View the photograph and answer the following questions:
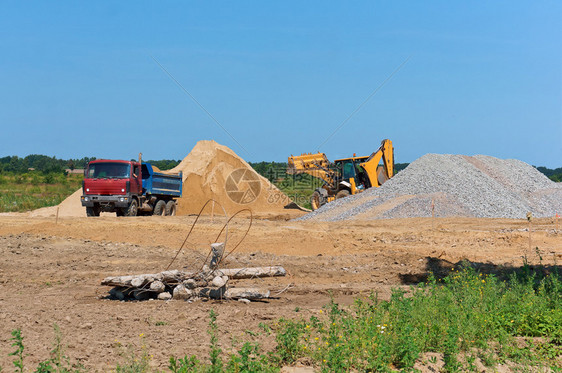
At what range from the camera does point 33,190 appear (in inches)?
1598

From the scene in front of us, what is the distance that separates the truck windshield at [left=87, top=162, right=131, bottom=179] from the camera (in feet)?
65.9

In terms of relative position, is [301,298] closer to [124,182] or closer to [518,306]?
[518,306]

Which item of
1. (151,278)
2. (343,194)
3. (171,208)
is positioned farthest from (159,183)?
(151,278)

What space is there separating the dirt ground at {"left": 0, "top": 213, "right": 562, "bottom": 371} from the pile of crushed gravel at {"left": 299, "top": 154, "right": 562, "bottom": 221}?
2.25m

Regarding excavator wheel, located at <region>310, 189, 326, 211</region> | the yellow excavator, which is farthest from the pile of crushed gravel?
excavator wheel, located at <region>310, 189, 326, 211</region>

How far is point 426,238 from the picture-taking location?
15406 millimetres

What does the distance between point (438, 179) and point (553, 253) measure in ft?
38.7

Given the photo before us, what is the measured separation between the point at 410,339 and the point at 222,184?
74.7ft

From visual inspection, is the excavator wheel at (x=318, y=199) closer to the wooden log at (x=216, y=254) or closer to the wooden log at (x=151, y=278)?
the wooden log at (x=216, y=254)

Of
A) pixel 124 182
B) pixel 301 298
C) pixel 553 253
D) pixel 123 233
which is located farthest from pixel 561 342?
pixel 124 182

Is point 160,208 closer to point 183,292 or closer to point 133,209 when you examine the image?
point 133,209

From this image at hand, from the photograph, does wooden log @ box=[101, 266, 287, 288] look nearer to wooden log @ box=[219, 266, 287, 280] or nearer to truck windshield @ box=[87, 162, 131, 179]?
wooden log @ box=[219, 266, 287, 280]

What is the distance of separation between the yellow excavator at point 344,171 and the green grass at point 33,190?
14.2 metres

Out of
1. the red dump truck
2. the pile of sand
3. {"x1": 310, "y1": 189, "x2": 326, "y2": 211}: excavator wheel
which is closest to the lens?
the red dump truck
